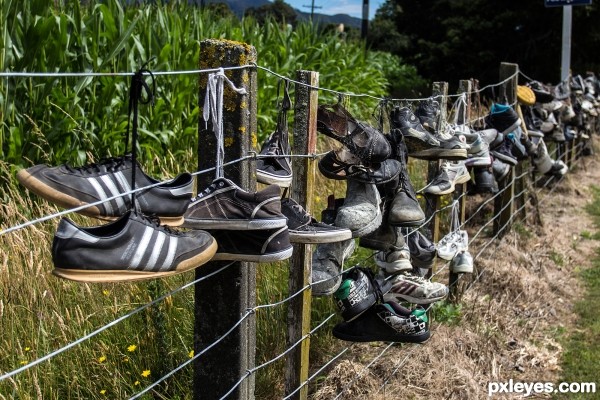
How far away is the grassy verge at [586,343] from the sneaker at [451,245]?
0.99m

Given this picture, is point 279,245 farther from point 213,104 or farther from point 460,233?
point 460,233

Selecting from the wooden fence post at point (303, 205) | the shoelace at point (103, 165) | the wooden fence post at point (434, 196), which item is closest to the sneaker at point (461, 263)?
the wooden fence post at point (434, 196)

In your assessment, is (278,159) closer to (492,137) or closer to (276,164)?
(276,164)

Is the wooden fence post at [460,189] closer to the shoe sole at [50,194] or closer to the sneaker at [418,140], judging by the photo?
the sneaker at [418,140]

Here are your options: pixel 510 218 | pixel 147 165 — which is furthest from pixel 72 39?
pixel 510 218

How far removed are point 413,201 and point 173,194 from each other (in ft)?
5.02

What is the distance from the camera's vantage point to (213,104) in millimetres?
2043

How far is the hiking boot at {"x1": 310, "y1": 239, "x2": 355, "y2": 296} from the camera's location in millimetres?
2904

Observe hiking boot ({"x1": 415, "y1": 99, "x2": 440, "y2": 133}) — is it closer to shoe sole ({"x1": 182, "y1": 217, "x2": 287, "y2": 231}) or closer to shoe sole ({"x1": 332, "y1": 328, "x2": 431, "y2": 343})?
shoe sole ({"x1": 332, "y1": 328, "x2": 431, "y2": 343})

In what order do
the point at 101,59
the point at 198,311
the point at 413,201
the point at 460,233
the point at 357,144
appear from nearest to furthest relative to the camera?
the point at 198,311 < the point at 357,144 < the point at 413,201 < the point at 460,233 < the point at 101,59

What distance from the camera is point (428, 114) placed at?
367 centimetres

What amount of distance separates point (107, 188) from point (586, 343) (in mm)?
4081

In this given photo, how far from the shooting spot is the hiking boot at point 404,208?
10.1 ft

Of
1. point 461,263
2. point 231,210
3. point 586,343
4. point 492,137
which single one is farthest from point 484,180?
point 231,210
